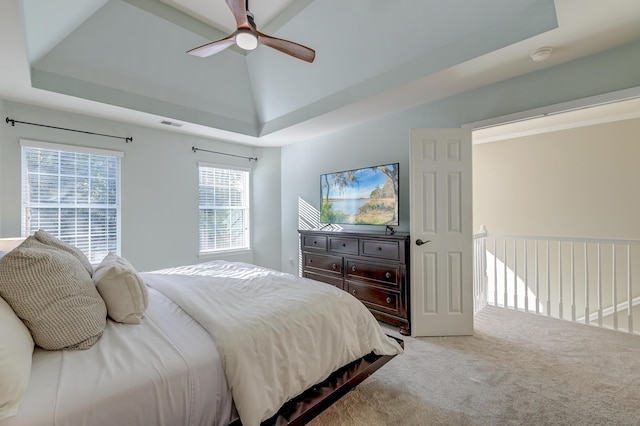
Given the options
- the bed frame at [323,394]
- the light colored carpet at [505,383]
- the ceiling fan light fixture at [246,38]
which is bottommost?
the light colored carpet at [505,383]

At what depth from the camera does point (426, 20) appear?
2432mm

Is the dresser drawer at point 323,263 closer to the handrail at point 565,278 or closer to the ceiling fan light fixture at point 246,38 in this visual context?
the handrail at point 565,278

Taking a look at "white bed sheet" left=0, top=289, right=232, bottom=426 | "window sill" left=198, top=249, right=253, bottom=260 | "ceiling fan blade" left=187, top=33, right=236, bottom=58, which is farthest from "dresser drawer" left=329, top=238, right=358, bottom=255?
"ceiling fan blade" left=187, top=33, right=236, bottom=58

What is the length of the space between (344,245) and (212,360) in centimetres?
244

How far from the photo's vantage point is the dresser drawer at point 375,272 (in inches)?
119

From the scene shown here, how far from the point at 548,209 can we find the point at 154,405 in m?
5.48

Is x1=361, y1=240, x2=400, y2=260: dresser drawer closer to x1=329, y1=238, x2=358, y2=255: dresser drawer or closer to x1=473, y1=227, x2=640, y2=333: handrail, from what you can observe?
x1=329, y1=238, x2=358, y2=255: dresser drawer

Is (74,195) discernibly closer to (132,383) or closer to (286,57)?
(286,57)

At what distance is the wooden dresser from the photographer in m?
2.96

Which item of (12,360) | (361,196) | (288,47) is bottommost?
(12,360)

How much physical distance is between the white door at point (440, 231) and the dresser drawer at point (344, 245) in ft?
2.36

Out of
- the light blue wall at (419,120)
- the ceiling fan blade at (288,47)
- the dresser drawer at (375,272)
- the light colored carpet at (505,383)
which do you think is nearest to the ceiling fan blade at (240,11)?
the ceiling fan blade at (288,47)

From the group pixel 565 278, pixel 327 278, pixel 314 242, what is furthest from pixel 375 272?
pixel 565 278

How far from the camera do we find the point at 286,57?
11.1 feet
